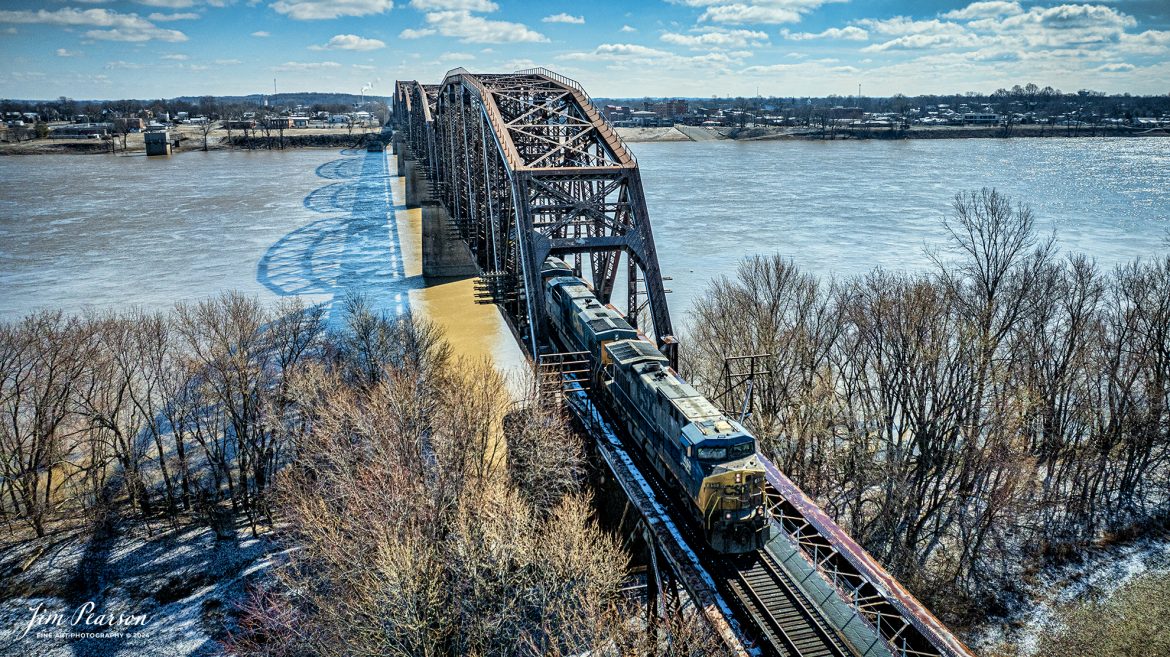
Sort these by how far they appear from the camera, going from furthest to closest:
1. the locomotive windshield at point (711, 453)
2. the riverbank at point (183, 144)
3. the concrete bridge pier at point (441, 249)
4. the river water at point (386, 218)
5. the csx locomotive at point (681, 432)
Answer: the riverbank at point (183, 144) → the concrete bridge pier at point (441, 249) → the river water at point (386, 218) → the locomotive windshield at point (711, 453) → the csx locomotive at point (681, 432)

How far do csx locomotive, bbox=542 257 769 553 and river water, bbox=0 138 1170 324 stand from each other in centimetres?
2316

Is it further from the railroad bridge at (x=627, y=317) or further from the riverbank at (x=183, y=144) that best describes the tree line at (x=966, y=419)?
the riverbank at (x=183, y=144)

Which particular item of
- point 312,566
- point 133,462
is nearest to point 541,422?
point 312,566

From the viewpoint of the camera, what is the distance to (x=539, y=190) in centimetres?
3359

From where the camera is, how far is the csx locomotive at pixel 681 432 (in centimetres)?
1891


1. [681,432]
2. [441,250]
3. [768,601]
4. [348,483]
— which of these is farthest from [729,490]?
[441,250]

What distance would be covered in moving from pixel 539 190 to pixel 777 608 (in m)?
21.4

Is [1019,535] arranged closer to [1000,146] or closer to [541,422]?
[541,422]

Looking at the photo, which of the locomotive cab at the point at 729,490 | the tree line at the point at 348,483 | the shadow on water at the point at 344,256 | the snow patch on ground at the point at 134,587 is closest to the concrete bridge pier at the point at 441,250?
the shadow on water at the point at 344,256

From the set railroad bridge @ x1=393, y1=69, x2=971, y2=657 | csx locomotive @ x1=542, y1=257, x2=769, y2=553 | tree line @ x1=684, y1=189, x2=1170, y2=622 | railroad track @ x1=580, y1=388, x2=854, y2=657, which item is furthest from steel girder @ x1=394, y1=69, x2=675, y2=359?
railroad track @ x1=580, y1=388, x2=854, y2=657

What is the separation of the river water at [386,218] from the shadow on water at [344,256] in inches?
11.0

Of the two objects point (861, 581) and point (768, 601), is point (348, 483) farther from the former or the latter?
point (861, 581)

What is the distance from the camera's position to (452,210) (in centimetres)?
6131

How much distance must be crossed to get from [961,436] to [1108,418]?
924 centimetres
